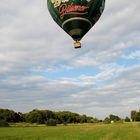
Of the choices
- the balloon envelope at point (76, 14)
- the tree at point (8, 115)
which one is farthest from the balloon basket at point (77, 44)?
the tree at point (8, 115)

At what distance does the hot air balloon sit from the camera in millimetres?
24188

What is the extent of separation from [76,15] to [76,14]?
0.06 meters

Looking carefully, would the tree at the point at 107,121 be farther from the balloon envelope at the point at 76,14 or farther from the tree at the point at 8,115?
the balloon envelope at the point at 76,14

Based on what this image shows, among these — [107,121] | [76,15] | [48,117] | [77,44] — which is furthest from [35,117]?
[76,15]

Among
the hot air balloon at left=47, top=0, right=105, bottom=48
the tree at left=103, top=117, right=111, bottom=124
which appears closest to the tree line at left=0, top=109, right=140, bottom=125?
the tree at left=103, top=117, right=111, bottom=124

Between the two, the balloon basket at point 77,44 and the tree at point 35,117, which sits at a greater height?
the tree at point 35,117

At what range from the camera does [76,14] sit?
24109 millimetres

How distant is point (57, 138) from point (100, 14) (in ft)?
99.2

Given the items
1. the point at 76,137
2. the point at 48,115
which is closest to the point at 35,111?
the point at 48,115

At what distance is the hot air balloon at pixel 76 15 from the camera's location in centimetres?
2419

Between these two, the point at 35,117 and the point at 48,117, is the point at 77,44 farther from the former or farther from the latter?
the point at 48,117

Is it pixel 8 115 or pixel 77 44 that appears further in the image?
pixel 8 115

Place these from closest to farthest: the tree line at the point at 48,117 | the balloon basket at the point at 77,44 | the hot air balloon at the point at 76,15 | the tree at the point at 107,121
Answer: the balloon basket at the point at 77,44
the hot air balloon at the point at 76,15
the tree at the point at 107,121
the tree line at the point at 48,117

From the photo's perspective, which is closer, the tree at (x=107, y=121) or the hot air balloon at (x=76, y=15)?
the hot air balloon at (x=76, y=15)
